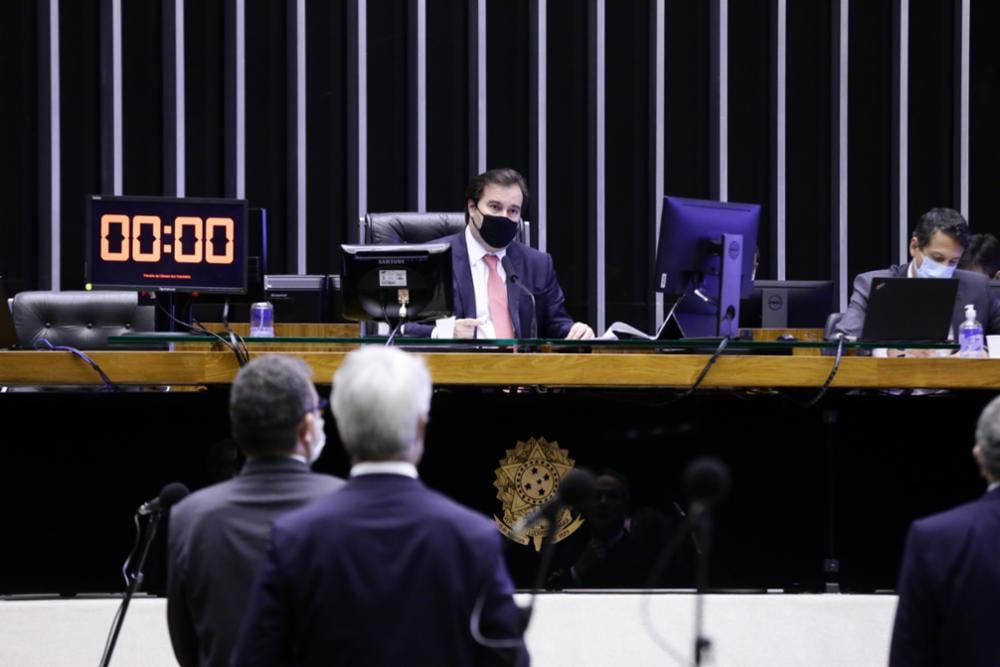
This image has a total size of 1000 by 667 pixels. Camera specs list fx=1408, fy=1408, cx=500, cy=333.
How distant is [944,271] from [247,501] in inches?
129

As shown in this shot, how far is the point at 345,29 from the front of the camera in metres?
7.41

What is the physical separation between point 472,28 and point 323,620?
581 cm

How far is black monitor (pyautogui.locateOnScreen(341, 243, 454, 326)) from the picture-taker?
410 centimetres

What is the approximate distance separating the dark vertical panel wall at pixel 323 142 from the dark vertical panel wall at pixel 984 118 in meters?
3.42

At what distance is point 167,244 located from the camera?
425cm

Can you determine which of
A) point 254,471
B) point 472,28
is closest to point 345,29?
point 472,28

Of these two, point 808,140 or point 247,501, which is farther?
point 808,140

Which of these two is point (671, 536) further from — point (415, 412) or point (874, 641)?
point (415, 412)

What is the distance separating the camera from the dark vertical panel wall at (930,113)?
7676mm

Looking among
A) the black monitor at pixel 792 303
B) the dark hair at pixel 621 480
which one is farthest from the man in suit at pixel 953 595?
the black monitor at pixel 792 303

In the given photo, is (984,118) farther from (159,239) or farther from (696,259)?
(159,239)

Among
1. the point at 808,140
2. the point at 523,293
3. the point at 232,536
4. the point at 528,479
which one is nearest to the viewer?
the point at 232,536

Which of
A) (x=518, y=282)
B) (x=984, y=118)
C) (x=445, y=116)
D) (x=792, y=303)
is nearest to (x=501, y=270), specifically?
(x=518, y=282)

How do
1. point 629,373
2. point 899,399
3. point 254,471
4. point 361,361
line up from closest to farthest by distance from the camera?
point 361,361, point 254,471, point 629,373, point 899,399
